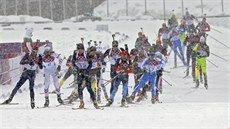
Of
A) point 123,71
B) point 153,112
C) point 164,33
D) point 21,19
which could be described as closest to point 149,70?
point 123,71

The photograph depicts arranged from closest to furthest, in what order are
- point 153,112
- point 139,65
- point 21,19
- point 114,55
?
point 153,112 < point 114,55 < point 139,65 < point 21,19

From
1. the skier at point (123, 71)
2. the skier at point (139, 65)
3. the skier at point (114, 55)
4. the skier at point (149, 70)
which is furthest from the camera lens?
the skier at point (139, 65)

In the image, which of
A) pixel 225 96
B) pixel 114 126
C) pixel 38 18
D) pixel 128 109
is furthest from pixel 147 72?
pixel 38 18

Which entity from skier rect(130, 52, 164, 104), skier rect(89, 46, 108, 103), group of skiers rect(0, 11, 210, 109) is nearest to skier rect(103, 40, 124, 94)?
group of skiers rect(0, 11, 210, 109)

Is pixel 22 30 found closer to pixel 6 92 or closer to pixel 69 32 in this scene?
pixel 69 32

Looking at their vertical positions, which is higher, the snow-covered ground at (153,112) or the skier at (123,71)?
the skier at (123,71)

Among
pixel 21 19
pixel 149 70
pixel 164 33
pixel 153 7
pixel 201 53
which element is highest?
pixel 153 7

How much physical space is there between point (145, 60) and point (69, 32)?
92.4 ft

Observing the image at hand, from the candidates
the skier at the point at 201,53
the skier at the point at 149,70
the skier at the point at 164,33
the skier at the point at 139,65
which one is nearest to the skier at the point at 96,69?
the skier at the point at 139,65

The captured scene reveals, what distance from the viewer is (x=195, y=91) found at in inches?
993

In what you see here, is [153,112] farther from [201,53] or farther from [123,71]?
[201,53]

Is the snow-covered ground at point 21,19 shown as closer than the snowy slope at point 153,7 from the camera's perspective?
Yes

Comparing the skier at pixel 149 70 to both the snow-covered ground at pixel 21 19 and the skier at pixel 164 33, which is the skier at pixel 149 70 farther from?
the snow-covered ground at pixel 21 19

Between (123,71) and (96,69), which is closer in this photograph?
(123,71)
